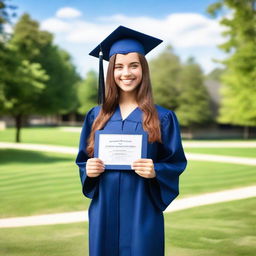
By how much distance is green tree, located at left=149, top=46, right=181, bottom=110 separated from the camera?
1326 inches

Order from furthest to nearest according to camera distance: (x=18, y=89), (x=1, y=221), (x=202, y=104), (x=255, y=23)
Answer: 1. (x=202, y=104)
2. (x=255, y=23)
3. (x=18, y=89)
4. (x=1, y=221)

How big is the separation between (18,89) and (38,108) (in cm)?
739

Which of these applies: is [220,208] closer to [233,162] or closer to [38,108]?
[233,162]

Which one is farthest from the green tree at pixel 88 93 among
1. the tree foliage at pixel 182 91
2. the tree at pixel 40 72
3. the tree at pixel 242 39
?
the tree at pixel 242 39

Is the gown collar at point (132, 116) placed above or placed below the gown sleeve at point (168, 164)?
above

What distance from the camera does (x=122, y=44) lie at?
3275 mm

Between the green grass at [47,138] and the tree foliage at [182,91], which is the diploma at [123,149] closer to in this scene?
the green grass at [47,138]

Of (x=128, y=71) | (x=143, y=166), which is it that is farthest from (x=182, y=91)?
(x=143, y=166)

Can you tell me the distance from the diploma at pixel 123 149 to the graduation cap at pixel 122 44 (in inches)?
17.2

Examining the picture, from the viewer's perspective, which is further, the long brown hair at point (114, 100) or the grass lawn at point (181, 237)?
the grass lawn at point (181, 237)

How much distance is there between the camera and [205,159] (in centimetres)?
1736

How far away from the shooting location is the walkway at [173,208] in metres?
7.14

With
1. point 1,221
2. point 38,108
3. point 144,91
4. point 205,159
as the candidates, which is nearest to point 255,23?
point 205,159

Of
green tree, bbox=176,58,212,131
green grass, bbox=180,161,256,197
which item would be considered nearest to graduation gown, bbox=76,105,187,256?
green grass, bbox=180,161,256,197
